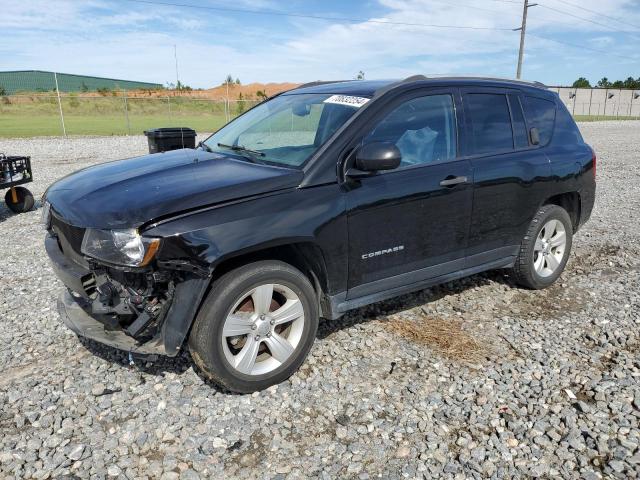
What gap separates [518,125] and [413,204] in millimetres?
1585

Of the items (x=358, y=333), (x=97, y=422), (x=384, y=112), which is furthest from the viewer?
(x=358, y=333)

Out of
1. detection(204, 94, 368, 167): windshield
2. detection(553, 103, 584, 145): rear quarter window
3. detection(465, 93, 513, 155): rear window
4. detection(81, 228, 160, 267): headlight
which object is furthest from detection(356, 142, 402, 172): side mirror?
detection(553, 103, 584, 145): rear quarter window

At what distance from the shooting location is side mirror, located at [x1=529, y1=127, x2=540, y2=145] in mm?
4668

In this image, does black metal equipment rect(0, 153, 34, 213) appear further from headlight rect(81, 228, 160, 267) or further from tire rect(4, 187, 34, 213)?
headlight rect(81, 228, 160, 267)

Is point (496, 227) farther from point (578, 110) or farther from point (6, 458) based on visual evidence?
point (578, 110)

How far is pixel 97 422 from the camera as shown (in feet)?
9.95

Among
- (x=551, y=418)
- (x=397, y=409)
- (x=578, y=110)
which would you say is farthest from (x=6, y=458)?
(x=578, y=110)

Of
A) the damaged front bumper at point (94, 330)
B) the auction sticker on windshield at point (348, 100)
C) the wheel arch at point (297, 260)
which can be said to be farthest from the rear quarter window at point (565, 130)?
the damaged front bumper at point (94, 330)

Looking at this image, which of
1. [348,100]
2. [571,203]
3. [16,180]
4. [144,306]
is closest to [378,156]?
[348,100]

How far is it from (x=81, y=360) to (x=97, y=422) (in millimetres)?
809

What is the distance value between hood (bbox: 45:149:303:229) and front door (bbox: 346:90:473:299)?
0.61 meters

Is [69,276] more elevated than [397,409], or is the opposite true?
[69,276]

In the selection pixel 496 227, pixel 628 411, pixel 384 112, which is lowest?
pixel 628 411

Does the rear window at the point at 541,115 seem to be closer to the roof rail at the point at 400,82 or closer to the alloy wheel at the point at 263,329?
the roof rail at the point at 400,82
